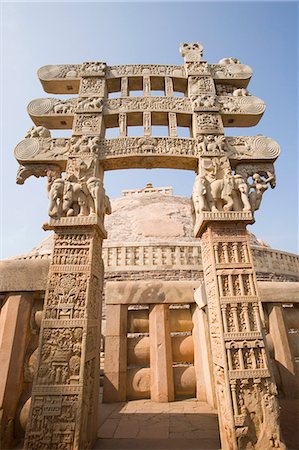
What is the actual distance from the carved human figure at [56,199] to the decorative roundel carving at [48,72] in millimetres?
3013

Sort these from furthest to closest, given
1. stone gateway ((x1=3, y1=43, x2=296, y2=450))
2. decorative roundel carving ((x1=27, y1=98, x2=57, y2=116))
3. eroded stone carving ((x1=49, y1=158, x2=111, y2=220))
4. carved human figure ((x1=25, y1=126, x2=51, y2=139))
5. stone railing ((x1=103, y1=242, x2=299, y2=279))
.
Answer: stone railing ((x1=103, y1=242, x2=299, y2=279)) < decorative roundel carving ((x1=27, y1=98, x2=57, y2=116)) < carved human figure ((x1=25, y1=126, x2=51, y2=139)) < eroded stone carving ((x1=49, y1=158, x2=111, y2=220)) < stone gateway ((x1=3, y1=43, x2=296, y2=450))

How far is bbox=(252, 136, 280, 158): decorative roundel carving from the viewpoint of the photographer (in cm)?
486

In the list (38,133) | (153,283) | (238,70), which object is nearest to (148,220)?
(153,283)

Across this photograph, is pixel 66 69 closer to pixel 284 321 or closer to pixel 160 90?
pixel 160 90

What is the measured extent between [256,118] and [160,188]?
1836 centimetres

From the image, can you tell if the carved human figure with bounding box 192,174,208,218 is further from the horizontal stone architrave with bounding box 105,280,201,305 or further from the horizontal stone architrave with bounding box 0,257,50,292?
the horizontal stone architrave with bounding box 0,257,50,292

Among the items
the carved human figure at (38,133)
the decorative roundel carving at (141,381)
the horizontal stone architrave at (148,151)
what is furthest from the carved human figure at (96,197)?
the decorative roundel carving at (141,381)

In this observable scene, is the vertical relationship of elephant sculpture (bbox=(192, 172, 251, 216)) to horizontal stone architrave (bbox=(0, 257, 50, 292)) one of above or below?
above

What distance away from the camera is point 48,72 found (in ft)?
18.9

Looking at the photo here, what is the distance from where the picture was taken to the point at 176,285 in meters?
5.47

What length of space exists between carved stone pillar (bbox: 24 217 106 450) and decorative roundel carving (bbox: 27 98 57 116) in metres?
2.71

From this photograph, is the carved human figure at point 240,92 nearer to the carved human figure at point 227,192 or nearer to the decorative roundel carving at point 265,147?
the decorative roundel carving at point 265,147

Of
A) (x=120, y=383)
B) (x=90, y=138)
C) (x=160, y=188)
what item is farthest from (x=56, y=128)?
(x=160, y=188)

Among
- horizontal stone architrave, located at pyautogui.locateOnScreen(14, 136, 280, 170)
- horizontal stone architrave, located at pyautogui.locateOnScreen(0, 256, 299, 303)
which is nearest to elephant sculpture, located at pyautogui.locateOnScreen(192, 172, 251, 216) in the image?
horizontal stone architrave, located at pyautogui.locateOnScreen(14, 136, 280, 170)
